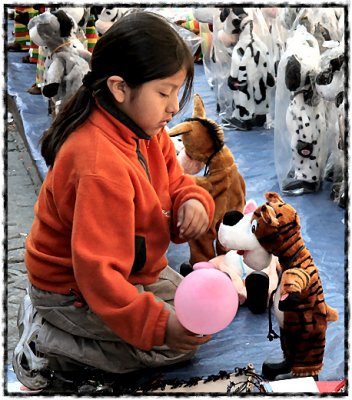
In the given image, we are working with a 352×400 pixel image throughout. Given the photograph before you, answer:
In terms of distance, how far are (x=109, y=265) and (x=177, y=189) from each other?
314 millimetres

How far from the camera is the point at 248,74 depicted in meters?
2.54

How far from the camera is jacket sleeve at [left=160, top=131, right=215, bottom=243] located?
141 centimetres

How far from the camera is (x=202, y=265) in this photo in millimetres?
1302

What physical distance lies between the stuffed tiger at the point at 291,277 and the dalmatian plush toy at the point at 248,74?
4.22ft

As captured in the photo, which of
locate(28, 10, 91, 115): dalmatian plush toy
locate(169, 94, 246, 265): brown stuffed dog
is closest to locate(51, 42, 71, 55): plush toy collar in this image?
locate(28, 10, 91, 115): dalmatian plush toy

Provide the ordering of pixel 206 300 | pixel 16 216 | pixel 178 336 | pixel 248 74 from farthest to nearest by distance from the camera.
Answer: pixel 248 74
pixel 16 216
pixel 178 336
pixel 206 300

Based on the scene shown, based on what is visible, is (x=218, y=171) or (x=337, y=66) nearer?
(x=218, y=171)

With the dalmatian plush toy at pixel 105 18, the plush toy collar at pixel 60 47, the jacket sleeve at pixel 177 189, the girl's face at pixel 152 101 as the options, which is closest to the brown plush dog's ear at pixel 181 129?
the jacket sleeve at pixel 177 189

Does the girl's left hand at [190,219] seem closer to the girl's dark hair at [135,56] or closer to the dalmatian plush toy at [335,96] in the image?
the girl's dark hair at [135,56]

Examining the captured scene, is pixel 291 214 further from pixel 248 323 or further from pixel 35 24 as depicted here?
pixel 35 24

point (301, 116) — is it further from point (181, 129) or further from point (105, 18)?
point (105, 18)

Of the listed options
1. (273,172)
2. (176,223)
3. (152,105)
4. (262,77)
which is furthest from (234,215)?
(262,77)

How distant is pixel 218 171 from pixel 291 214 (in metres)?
0.45

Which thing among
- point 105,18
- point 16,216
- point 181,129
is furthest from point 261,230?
point 105,18
